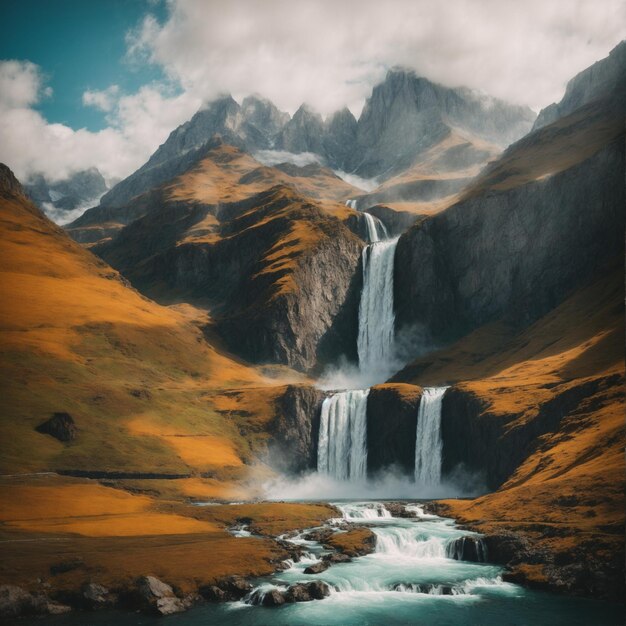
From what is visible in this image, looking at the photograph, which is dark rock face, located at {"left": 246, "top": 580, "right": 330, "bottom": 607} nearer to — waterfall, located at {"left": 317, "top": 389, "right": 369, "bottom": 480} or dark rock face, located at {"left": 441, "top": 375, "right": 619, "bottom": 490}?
dark rock face, located at {"left": 441, "top": 375, "right": 619, "bottom": 490}

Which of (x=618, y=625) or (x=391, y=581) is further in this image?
(x=391, y=581)

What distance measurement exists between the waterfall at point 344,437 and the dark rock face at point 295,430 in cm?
223

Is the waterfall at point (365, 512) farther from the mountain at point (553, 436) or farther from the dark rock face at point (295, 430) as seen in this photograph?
the dark rock face at point (295, 430)

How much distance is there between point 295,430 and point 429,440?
33.0 meters

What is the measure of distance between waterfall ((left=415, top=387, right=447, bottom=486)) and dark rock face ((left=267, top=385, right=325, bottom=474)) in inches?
1054

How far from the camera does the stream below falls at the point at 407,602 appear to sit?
61.6 m

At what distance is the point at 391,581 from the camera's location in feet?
239

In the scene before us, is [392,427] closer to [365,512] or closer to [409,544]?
[365,512]

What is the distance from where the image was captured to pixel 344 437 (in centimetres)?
16238

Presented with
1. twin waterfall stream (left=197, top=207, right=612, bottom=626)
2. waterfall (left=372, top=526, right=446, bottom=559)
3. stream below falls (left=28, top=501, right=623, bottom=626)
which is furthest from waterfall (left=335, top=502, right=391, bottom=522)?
stream below falls (left=28, top=501, right=623, bottom=626)

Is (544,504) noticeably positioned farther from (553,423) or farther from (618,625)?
(553,423)

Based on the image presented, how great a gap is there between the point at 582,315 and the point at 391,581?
377 feet

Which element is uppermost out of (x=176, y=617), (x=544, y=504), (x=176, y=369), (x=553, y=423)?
(x=176, y=369)

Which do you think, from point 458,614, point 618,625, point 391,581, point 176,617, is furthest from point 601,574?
Answer: point 176,617
